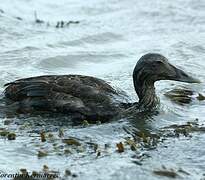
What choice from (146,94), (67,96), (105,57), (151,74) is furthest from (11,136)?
(105,57)

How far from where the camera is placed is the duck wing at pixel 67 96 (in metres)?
10.0

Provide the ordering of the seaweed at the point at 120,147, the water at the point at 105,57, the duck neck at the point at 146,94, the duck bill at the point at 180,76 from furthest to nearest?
the duck neck at the point at 146,94 → the duck bill at the point at 180,76 → the seaweed at the point at 120,147 → the water at the point at 105,57

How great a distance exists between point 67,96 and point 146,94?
127 cm

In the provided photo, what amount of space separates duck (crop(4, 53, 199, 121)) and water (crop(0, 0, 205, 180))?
1.03 ft

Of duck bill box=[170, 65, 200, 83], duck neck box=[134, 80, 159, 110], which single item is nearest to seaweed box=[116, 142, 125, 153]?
duck neck box=[134, 80, 159, 110]

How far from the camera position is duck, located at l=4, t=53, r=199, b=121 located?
10.1 meters

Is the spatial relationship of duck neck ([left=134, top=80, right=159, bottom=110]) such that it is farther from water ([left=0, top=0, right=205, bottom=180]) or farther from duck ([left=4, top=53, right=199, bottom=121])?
water ([left=0, top=0, right=205, bottom=180])

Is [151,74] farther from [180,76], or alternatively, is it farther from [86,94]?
[86,94]

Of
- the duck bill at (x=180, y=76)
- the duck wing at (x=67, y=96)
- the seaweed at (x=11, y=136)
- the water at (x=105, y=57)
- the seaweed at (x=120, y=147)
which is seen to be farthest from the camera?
the duck bill at (x=180, y=76)

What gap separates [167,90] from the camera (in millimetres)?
12047

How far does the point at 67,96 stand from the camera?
1012 cm

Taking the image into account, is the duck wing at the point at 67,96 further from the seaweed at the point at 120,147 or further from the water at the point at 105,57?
the seaweed at the point at 120,147

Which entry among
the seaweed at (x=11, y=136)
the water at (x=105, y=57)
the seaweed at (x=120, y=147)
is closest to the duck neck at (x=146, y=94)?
the water at (x=105, y=57)

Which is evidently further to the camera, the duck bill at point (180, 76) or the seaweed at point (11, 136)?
the duck bill at point (180, 76)
